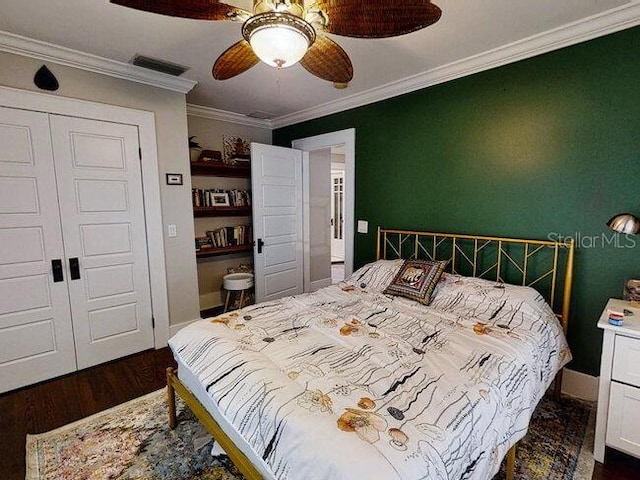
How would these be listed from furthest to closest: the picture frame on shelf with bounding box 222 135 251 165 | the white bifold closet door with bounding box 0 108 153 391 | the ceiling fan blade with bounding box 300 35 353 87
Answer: the picture frame on shelf with bounding box 222 135 251 165
the white bifold closet door with bounding box 0 108 153 391
the ceiling fan blade with bounding box 300 35 353 87

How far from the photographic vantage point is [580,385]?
2.30 meters

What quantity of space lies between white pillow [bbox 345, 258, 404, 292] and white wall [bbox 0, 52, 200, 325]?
1721 mm

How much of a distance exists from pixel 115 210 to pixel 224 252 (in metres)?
1.36

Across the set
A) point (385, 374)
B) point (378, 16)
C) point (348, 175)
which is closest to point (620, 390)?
point (385, 374)

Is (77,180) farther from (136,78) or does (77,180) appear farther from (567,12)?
(567,12)

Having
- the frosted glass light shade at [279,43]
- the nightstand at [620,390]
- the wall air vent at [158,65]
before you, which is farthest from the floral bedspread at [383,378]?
the wall air vent at [158,65]

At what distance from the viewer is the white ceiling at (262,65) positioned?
1.89 m

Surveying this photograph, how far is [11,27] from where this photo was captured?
2086 millimetres

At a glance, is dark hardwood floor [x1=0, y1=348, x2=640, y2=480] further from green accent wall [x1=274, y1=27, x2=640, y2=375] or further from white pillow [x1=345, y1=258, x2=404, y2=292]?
white pillow [x1=345, y1=258, x2=404, y2=292]

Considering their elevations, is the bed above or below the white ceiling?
below

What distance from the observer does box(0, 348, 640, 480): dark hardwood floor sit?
1712 millimetres

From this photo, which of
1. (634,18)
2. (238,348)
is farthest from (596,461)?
(634,18)

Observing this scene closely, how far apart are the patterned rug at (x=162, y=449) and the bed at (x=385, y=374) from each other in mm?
200

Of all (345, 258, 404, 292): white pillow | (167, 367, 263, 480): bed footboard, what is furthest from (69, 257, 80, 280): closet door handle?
(345, 258, 404, 292): white pillow
